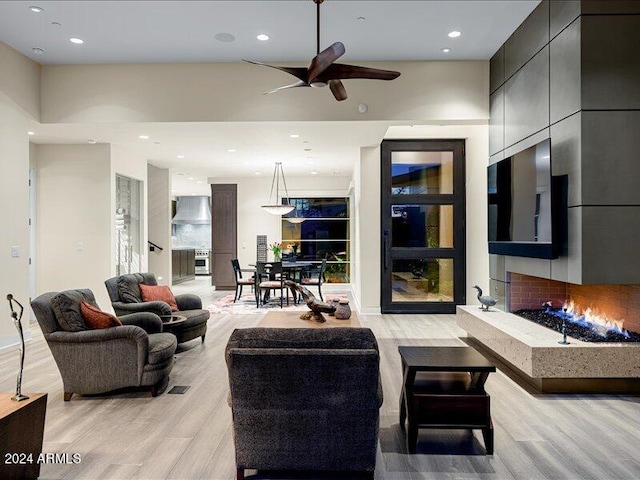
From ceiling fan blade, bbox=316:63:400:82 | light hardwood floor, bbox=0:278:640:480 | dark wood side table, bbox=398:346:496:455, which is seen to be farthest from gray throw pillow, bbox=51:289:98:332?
ceiling fan blade, bbox=316:63:400:82

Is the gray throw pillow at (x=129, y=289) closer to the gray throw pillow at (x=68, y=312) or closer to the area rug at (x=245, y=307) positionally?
the gray throw pillow at (x=68, y=312)

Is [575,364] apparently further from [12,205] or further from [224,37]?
[12,205]

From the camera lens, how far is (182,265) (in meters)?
12.9

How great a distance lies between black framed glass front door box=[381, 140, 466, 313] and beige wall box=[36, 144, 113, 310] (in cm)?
474

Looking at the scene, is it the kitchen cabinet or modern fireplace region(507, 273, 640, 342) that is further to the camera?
the kitchen cabinet

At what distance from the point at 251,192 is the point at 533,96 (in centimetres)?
800

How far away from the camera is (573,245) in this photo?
3703 millimetres

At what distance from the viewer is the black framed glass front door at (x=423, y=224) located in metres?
7.48

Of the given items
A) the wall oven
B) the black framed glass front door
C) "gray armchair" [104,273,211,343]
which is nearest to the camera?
"gray armchair" [104,273,211,343]

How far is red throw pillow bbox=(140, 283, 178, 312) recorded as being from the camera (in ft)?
17.1

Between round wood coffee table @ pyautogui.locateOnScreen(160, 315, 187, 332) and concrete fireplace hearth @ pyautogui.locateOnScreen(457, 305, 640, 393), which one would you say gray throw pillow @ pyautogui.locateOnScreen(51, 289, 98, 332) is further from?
concrete fireplace hearth @ pyautogui.locateOnScreen(457, 305, 640, 393)

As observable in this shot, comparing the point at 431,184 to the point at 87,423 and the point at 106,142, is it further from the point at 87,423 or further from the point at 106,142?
the point at 87,423

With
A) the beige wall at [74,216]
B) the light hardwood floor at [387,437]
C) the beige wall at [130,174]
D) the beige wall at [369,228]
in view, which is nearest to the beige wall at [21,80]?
the beige wall at [74,216]

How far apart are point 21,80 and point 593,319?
714cm
